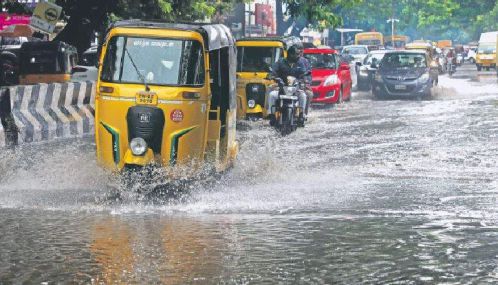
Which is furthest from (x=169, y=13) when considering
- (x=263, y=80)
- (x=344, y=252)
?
(x=344, y=252)

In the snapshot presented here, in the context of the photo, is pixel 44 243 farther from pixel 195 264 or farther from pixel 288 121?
pixel 288 121

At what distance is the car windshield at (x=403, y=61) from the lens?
37.7 metres

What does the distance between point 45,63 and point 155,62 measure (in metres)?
17.1

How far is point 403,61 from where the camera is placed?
3816 centimetres

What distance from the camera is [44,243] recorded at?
33.6 feet

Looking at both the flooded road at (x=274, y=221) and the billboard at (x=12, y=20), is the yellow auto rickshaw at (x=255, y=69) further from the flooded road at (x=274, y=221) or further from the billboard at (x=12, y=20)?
the billboard at (x=12, y=20)

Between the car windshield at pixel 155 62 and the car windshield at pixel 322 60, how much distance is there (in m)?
19.7

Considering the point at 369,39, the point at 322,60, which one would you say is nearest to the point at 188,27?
the point at 322,60

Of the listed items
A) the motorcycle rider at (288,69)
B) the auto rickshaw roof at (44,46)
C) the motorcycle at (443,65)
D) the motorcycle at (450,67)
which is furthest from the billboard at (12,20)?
the motorcycle at (450,67)

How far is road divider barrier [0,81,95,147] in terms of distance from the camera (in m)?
20.0

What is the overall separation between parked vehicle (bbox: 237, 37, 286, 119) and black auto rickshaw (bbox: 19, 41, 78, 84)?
5616mm

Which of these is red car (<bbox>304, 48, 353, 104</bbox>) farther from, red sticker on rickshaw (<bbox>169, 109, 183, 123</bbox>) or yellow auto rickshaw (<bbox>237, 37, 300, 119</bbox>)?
red sticker on rickshaw (<bbox>169, 109, 183, 123</bbox>)

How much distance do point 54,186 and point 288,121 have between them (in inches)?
387

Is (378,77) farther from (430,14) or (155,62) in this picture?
(430,14)
